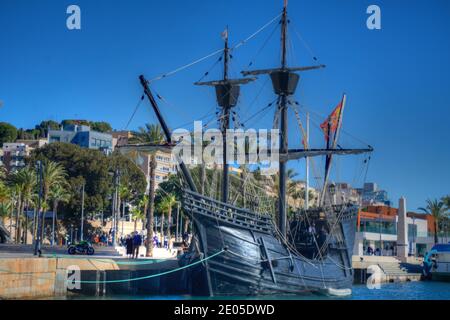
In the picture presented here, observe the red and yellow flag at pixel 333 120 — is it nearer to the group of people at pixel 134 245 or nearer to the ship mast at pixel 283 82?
the ship mast at pixel 283 82

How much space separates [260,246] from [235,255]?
4.81 feet

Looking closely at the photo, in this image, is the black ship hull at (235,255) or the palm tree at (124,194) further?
the palm tree at (124,194)

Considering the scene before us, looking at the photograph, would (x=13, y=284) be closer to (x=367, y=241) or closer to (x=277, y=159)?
(x=277, y=159)

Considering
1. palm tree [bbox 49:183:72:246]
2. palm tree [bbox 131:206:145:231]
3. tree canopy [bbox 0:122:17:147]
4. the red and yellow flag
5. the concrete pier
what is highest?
tree canopy [bbox 0:122:17:147]

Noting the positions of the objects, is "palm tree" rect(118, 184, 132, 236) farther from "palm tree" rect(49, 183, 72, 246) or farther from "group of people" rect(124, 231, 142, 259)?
"group of people" rect(124, 231, 142, 259)

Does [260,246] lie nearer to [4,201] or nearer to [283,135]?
[283,135]

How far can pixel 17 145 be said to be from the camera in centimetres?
10612

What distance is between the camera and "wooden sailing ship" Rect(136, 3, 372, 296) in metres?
30.6

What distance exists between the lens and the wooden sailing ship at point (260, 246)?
3062 cm

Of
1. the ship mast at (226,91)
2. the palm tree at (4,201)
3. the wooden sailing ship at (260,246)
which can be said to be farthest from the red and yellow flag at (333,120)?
the palm tree at (4,201)

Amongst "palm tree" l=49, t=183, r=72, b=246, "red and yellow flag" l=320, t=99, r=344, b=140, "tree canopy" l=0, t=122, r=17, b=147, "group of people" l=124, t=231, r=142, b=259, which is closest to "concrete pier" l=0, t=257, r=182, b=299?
"group of people" l=124, t=231, r=142, b=259

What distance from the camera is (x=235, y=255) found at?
30.8 m

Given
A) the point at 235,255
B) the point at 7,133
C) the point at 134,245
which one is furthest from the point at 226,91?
the point at 7,133
